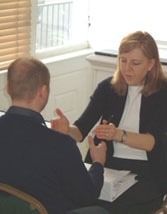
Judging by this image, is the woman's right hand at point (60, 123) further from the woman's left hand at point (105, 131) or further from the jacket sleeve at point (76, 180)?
the jacket sleeve at point (76, 180)

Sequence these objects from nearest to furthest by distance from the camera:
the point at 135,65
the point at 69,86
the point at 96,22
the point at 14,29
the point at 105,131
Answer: the point at 105,131
the point at 135,65
the point at 14,29
the point at 69,86
the point at 96,22

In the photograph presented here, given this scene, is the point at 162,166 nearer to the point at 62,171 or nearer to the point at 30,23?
the point at 62,171

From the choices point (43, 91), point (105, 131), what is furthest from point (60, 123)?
point (43, 91)

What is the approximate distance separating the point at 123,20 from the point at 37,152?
2.72m

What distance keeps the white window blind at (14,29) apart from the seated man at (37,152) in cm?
167

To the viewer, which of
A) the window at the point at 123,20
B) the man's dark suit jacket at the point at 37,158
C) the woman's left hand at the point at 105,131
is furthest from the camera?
the window at the point at 123,20

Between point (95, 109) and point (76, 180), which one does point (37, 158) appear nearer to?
point (76, 180)

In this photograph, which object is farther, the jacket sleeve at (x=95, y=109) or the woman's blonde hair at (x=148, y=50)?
the jacket sleeve at (x=95, y=109)

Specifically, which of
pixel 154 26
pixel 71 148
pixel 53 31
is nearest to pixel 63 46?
pixel 53 31

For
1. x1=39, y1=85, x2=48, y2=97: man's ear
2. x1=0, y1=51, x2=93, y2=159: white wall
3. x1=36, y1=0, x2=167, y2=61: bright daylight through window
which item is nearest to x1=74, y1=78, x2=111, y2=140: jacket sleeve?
x1=39, y1=85, x2=48, y2=97: man's ear

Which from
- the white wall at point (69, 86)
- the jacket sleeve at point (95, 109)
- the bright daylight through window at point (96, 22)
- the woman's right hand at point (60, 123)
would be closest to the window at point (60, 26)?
the bright daylight through window at point (96, 22)

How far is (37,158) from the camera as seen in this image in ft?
4.99

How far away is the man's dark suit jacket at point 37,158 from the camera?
1.52 metres

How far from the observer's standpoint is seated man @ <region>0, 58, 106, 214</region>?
60.1 inches
